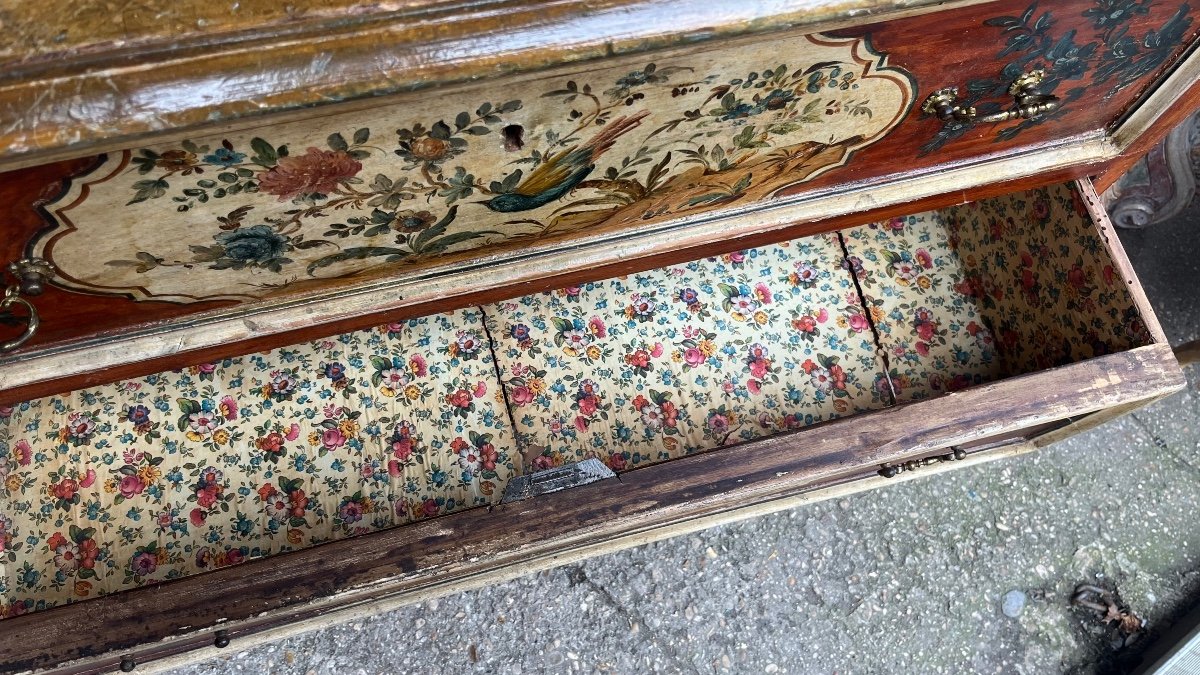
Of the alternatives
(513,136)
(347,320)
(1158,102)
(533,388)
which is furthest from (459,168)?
(1158,102)

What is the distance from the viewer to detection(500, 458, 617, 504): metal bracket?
121 cm

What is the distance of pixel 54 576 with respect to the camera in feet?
4.61

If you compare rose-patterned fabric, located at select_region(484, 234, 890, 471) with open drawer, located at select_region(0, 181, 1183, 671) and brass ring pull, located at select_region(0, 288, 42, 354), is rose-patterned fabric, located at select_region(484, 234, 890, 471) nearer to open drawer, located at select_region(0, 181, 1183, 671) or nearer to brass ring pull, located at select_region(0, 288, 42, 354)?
open drawer, located at select_region(0, 181, 1183, 671)

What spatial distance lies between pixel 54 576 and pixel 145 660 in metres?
0.34

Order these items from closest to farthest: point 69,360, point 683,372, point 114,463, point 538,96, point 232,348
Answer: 1. point 538,96
2. point 69,360
3. point 232,348
4. point 114,463
5. point 683,372

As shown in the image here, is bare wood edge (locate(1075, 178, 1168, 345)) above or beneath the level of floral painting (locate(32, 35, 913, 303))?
beneath

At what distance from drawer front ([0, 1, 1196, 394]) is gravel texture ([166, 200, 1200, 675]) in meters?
0.72

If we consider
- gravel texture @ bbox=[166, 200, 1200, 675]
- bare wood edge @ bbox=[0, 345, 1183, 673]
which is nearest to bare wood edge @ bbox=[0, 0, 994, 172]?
bare wood edge @ bbox=[0, 345, 1183, 673]

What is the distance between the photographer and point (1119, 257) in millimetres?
1432

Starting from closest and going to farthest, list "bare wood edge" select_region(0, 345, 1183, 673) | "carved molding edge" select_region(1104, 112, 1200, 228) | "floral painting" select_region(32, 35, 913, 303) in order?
"floral painting" select_region(32, 35, 913, 303) → "bare wood edge" select_region(0, 345, 1183, 673) → "carved molding edge" select_region(1104, 112, 1200, 228)

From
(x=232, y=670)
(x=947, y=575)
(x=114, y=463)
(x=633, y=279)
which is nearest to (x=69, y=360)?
(x=114, y=463)

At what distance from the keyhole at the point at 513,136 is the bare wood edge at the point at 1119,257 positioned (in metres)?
1.07

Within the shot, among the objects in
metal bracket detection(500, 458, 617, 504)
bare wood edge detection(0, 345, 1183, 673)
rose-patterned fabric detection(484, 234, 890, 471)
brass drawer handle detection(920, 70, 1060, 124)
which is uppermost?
brass drawer handle detection(920, 70, 1060, 124)

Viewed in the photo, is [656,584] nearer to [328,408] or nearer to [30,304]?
[328,408]
